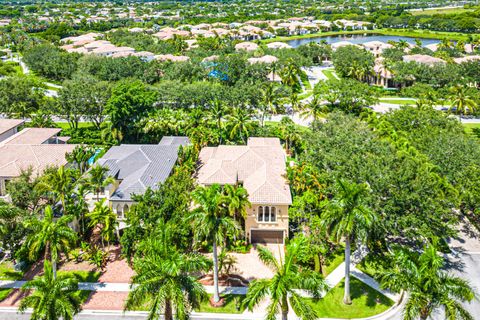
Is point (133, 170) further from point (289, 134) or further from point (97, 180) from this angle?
point (289, 134)

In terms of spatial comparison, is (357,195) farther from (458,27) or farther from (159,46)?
(458,27)

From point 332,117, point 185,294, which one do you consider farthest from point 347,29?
point 185,294

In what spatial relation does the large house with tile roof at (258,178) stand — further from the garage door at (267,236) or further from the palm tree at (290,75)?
the palm tree at (290,75)

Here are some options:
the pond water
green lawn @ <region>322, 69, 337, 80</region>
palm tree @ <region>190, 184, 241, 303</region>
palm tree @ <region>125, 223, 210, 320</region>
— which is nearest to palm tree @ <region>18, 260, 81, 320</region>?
palm tree @ <region>125, 223, 210, 320</region>

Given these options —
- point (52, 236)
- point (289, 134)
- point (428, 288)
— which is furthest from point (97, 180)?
point (428, 288)

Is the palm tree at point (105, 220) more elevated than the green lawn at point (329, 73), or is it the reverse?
the palm tree at point (105, 220)

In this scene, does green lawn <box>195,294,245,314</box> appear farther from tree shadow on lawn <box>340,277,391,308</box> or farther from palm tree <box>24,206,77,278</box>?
palm tree <box>24,206,77,278</box>

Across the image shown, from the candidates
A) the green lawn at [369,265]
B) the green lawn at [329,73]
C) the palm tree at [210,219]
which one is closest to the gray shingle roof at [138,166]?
the palm tree at [210,219]
